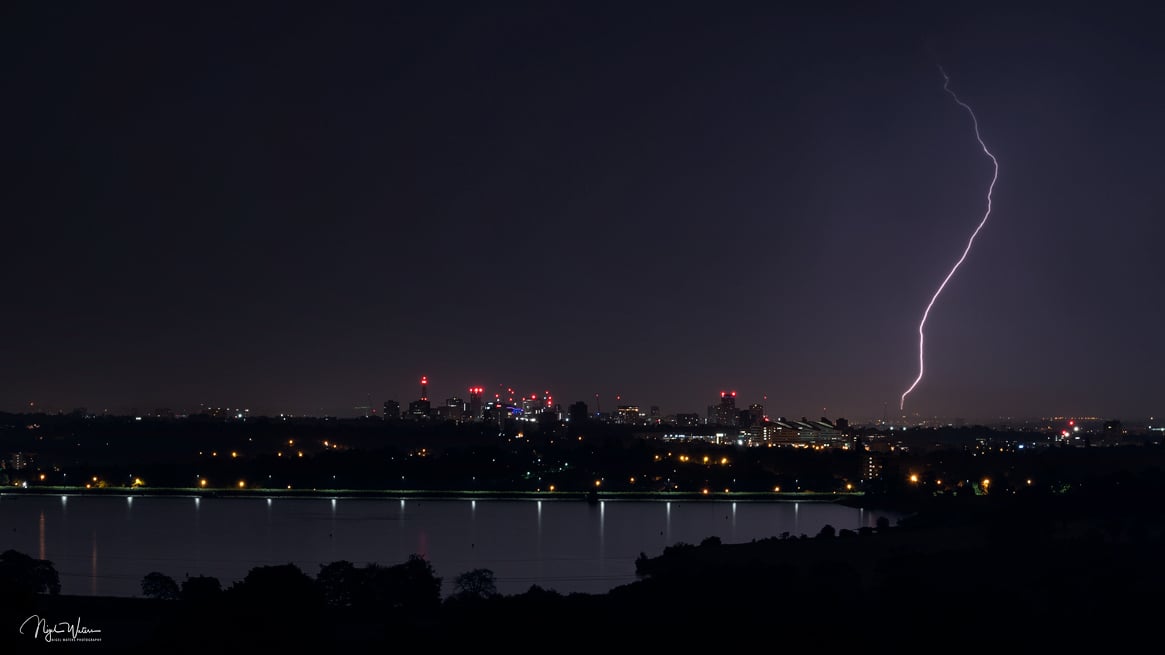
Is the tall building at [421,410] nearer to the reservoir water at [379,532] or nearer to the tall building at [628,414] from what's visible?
the tall building at [628,414]

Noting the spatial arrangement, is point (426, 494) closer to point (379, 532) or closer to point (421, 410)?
point (379, 532)

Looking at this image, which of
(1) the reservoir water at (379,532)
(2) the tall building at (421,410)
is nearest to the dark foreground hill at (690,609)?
(1) the reservoir water at (379,532)

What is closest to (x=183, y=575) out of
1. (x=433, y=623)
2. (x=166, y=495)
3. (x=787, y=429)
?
(x=433, y=623)

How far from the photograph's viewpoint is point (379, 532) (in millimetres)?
25516

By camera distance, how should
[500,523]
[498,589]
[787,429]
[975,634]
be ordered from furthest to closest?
[787,429], [500,523], [498,589], [975,634]

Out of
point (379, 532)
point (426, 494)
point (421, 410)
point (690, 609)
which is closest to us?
point (690, 609)

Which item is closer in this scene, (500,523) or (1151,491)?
(1151,491)

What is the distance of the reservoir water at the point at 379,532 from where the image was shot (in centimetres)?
1917

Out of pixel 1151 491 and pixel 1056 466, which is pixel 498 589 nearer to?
pixel 1151 491

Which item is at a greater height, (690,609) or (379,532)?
(690,609)

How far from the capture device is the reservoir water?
1917 cm

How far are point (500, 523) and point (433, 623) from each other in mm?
16627

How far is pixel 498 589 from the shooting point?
16.8 m

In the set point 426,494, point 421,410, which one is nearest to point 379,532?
point 426,494
